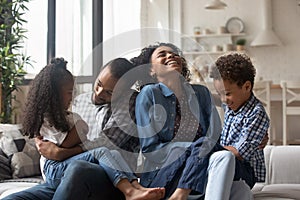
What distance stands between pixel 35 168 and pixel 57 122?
0.77 metres

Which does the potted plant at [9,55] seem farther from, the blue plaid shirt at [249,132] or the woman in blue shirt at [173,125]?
the blue plaid shirt at [249,132]

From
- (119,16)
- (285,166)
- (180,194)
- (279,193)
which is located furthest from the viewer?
(119,16)

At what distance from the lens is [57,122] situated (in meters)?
1.94

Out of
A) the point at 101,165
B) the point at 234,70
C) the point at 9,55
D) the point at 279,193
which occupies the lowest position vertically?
the point at 279,193

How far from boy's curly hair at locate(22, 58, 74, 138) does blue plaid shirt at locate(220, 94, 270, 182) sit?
2.16ft

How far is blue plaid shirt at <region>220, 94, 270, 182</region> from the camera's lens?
1938 mm

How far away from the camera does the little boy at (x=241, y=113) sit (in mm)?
1949

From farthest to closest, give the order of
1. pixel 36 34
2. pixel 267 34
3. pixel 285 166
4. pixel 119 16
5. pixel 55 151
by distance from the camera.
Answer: pixel 267 34 → pixel 119 16 → pixel 36 34 → pixel 285 166 → pixel 55 151

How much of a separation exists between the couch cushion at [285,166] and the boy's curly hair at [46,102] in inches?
41.6

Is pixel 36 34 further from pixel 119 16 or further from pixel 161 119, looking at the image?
pixel 161 119

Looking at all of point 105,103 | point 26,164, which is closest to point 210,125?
point 105,103

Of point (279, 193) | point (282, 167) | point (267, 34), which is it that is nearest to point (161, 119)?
point (279, 193)

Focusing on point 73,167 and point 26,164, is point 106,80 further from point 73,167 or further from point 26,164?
point 26,164

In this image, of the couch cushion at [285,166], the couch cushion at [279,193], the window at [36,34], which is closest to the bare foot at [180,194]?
the couch cushion at [279,193]
